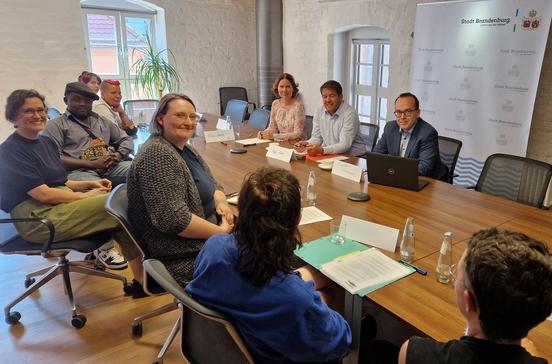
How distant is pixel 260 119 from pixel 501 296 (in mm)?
4087

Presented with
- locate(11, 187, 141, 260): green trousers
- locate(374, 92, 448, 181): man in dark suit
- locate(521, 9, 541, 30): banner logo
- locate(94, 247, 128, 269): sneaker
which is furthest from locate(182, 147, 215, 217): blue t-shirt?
locate(521, 9, 541, 30): banner logo

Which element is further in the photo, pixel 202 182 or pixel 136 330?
pixel 136 330

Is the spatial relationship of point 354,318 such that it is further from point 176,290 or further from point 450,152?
point 450,152

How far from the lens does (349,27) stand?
18.1ft

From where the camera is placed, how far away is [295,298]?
1021 millimetres

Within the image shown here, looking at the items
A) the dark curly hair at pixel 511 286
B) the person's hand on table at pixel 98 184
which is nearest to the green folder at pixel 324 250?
the dark curly hair at pixel 511 286

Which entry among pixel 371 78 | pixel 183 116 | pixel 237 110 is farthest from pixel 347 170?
pixel 371 78

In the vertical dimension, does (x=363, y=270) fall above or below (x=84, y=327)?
above

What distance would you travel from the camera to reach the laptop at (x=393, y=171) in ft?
7.65

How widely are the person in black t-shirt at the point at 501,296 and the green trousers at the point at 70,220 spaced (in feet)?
5.99

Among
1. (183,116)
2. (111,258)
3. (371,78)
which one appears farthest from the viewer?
(371,78)

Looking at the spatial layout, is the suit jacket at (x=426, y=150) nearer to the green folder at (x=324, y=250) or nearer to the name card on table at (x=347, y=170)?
the name card on table at (x=347, y=170)

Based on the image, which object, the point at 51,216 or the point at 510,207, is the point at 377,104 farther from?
the point at 51,216

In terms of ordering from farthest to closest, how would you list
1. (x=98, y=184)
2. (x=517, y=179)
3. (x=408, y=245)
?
(x=98, y=184)
(x=517, y=179)
(x=408, y=245)
